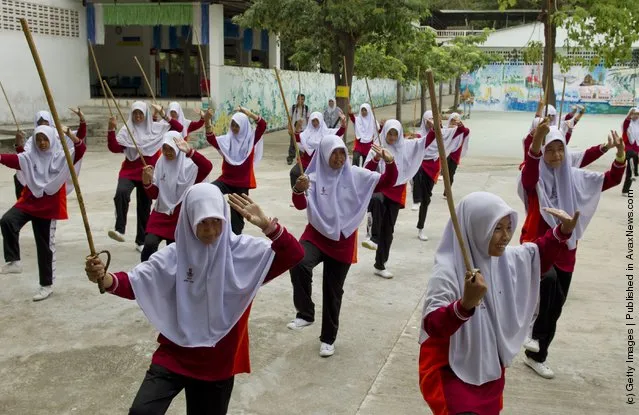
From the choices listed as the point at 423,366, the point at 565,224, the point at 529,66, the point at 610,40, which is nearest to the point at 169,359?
the point at 423,366

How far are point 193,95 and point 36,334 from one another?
1974 centimetres

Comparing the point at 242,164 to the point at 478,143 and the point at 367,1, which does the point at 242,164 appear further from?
the point at 478,143

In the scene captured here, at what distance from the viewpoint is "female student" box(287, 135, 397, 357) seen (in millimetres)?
4898

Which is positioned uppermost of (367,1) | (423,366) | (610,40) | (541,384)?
(367,1)

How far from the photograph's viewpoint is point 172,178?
6203 mm

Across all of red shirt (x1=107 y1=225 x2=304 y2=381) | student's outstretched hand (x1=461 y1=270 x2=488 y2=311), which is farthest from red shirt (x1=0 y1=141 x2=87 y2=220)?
student's outstretched hand (x1=461 y1=270 x2=488 y2=311)

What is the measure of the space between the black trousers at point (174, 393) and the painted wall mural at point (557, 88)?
28760mm

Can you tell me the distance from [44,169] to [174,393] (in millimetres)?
3724

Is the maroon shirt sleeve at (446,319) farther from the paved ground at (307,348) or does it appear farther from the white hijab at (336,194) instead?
the white hijab at (336,194)

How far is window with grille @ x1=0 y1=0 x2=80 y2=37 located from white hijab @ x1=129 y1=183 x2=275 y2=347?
1482cm

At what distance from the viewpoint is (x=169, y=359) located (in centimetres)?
306

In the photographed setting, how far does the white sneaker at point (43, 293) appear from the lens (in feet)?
19.7

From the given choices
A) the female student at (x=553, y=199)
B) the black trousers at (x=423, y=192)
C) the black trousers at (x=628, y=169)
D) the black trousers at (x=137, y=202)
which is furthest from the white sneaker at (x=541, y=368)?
the black trousers at (x=628, y=169)

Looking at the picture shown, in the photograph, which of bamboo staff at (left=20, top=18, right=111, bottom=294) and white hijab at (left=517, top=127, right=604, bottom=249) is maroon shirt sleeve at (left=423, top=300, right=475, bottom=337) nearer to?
bamboo staff at (left=20, top=18, right=111, bottom=294)
